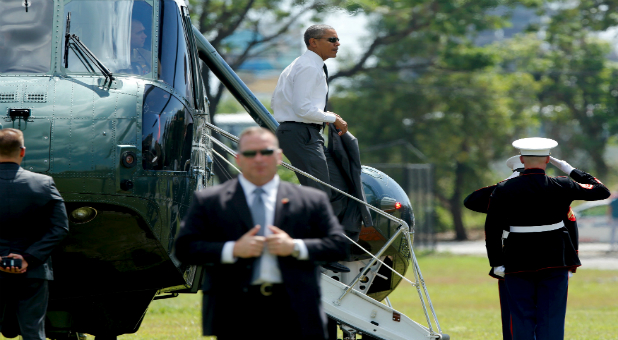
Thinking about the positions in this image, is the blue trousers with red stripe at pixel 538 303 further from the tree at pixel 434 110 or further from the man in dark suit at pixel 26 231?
the tree at pixel 434 110

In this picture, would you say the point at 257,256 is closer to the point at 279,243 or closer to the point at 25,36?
the point at 279,243

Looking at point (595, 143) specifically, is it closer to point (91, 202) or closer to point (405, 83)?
point (405, 83)

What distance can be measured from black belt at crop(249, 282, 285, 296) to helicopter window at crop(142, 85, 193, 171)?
218cm

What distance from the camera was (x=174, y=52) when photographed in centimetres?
682

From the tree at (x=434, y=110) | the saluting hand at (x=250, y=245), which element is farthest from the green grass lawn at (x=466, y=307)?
the tree at (x=434, y=110)

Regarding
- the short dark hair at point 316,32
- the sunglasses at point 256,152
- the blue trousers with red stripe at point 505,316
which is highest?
the short dark hair at point 316,32

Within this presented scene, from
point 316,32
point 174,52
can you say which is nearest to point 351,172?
point 316,32

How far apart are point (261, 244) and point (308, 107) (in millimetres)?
3287

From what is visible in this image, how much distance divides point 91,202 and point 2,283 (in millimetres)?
804

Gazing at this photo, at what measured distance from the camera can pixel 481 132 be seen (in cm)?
3422

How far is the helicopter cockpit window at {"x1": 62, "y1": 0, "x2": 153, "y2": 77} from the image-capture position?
21.6ft

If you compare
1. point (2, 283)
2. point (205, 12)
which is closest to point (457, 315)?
point (2, 283)

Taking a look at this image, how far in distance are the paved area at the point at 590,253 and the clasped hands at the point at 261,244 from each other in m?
19.5

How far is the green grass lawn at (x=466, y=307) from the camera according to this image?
10.2m
